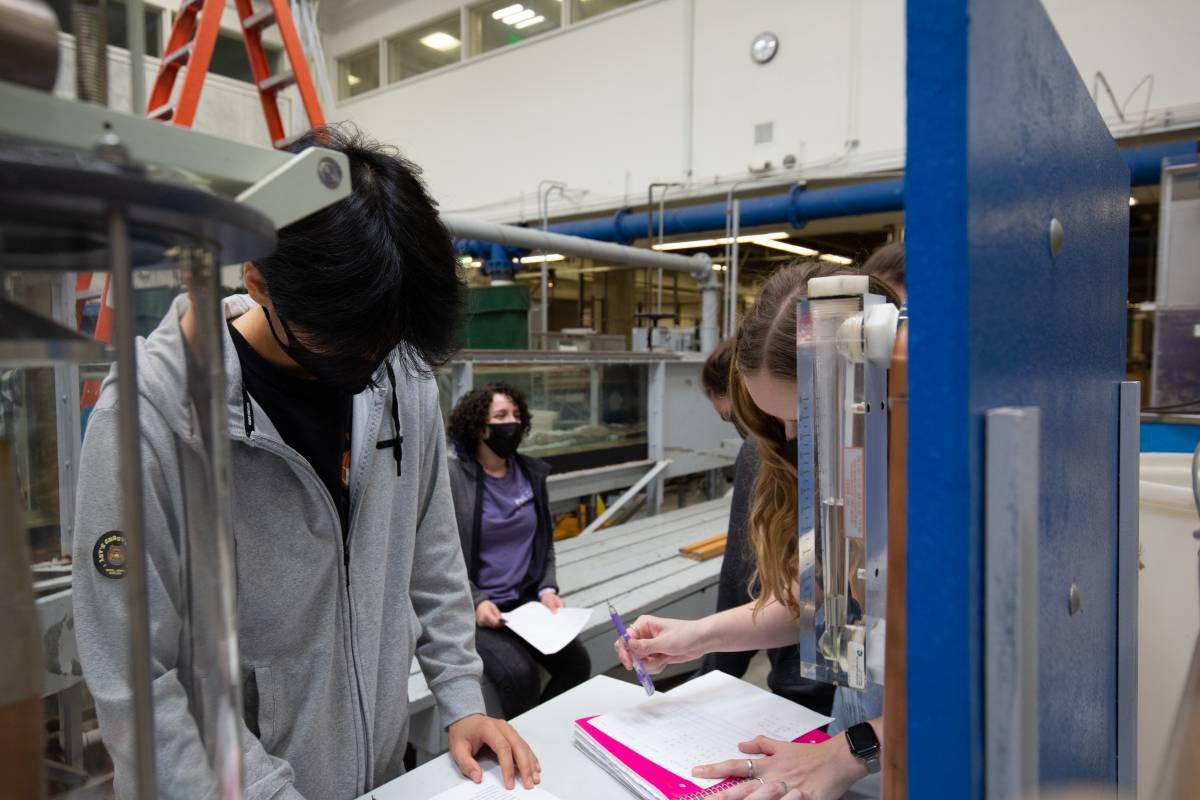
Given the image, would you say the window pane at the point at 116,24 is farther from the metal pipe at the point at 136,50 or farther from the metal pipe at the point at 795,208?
the metal pipe at the point at 795,208

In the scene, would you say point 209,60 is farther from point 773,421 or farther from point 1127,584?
point 1127,584

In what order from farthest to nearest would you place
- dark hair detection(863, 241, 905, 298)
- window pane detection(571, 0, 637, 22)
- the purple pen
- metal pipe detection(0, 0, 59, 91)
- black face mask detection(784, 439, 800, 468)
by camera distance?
window pane detection(571, 0, 637, 22)
dark hair detection(863, 241, 905, 298)
the purple pen
black face mask detection(784, 439, 800, 468)
metal pipe detection(0, 0, 59, 91)

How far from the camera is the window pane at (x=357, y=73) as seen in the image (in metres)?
7.82

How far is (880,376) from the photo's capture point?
1.85ft

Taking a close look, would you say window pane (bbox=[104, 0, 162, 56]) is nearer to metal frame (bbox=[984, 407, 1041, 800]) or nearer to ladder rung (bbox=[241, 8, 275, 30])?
metal frame (bbox=[984, 407, 1041, 800])

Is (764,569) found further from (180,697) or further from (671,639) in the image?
(180,697)

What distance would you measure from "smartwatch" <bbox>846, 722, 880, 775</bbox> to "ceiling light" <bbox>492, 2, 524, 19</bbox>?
272 inches

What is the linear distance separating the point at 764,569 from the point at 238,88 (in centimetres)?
563

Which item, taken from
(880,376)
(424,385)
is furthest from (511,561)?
(880,376)

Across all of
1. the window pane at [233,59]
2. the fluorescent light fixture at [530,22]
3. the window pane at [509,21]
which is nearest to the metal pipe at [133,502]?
the window pane at [509,21]

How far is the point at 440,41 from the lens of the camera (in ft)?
23.5

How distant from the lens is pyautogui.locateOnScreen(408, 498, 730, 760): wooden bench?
181cm

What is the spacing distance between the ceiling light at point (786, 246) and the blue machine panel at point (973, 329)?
6160mm

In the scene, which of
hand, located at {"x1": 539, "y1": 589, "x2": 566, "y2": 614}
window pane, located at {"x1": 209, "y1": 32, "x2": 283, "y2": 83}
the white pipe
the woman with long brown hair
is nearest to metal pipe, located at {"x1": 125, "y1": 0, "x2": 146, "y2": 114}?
the woman with long brown hair
